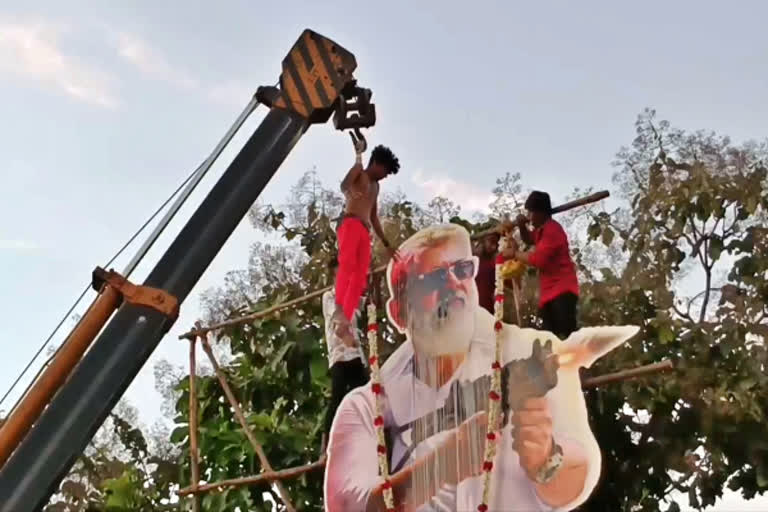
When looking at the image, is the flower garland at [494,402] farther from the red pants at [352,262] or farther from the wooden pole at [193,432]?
the wooden pole at [193,432]

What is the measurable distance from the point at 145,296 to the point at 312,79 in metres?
0.76

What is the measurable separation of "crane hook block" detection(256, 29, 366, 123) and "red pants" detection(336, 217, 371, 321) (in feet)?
Answer: 7.97

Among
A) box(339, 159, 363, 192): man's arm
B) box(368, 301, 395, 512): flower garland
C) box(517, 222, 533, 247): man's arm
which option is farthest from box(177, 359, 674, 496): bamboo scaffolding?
box(339, 159, 363, 192): man's arm

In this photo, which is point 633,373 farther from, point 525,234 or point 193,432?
point 193,432

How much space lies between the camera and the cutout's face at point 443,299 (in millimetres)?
5020

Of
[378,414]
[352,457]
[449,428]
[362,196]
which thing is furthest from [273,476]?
[362,196]

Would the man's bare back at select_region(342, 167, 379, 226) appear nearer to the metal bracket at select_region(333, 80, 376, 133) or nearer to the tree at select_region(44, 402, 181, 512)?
the metal bracket at select_region(333, 80, 376, 133)

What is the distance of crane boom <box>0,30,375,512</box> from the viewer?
2.22 m

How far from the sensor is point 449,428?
4.78 metres

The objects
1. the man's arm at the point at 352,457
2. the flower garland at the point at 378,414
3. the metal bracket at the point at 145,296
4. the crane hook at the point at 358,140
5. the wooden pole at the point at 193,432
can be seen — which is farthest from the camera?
the wooden pole at the point at 193,432

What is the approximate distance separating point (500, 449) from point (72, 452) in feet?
8.74

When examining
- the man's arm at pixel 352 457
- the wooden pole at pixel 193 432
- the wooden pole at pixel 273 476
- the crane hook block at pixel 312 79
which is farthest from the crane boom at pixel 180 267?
the wooden pole at pixel 193 432

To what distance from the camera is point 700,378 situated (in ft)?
21.0

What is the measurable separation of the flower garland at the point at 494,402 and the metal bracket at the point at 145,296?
94.5 inches
